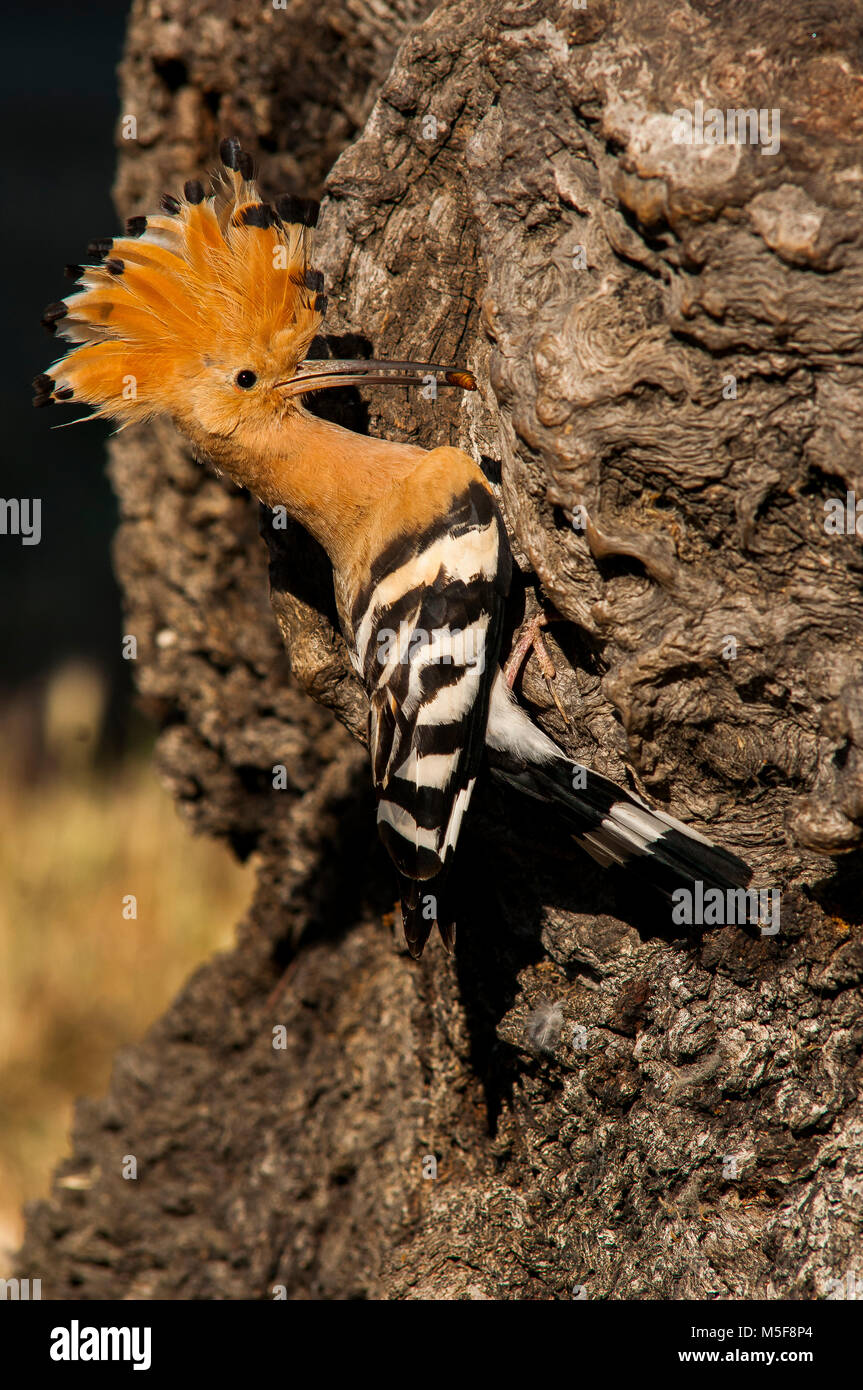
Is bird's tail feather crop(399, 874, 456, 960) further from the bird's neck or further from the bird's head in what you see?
the bird's head

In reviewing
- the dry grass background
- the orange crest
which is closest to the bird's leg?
the orange crest

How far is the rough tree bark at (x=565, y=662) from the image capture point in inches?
66.8

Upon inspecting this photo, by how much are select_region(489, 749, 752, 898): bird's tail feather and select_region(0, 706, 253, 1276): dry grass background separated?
8.06ft

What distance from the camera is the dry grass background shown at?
4141 millimetres

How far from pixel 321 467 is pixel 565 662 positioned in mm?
707

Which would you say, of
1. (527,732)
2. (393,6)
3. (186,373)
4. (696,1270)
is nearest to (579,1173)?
(696,1270)

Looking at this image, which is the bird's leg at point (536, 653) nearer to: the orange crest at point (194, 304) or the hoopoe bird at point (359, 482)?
the hoopoe bird at point (359, 482)

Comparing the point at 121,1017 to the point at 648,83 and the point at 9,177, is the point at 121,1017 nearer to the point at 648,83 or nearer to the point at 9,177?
the point at 648,83

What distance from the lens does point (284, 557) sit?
263 centimetres

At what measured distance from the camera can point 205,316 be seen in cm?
234

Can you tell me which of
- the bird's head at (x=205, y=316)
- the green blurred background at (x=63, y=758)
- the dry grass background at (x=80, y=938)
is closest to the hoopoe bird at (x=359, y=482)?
the bird's head at (x=205, y=316)

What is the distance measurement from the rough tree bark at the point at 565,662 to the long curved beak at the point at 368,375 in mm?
67

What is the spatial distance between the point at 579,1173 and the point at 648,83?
1993 millimetres

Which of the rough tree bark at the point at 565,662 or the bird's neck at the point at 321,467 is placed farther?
the bird's neck at the point at 321,467
